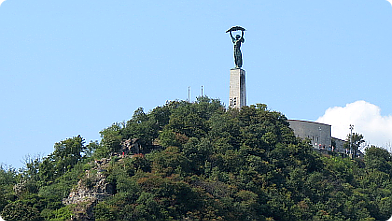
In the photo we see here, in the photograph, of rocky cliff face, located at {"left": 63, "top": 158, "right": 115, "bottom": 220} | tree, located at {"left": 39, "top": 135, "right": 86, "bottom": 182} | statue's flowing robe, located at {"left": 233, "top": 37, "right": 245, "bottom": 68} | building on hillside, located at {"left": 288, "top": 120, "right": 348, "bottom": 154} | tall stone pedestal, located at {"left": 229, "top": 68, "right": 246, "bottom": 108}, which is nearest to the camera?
rocky cliff face, located at {"left": 63, "top": 158, "right": 115, "bottom": 220}

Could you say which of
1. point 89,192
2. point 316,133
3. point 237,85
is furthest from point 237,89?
point 89,192

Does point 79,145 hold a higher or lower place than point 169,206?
higher

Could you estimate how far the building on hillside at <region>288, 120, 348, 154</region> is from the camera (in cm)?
7075

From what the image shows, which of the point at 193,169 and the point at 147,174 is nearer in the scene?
the point at 147,174

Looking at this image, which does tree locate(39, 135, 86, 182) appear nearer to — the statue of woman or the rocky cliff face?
the rocky cliff face

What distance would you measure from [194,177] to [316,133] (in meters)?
22.9

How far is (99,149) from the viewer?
5794 centimetres

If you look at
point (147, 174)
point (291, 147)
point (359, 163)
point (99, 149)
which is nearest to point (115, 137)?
point (99, 149)

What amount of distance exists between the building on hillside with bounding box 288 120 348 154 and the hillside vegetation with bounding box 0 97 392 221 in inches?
232

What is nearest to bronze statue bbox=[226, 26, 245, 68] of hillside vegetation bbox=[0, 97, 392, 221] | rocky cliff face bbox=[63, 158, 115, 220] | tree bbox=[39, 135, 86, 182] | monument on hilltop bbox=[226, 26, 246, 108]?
monument on hilltop bbox=[226, 26, 246, 108]

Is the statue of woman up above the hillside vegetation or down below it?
above

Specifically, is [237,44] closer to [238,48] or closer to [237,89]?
[238,48]

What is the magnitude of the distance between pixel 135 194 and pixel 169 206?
7.82 feet

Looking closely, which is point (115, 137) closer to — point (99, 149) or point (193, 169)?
point (99, 149)
